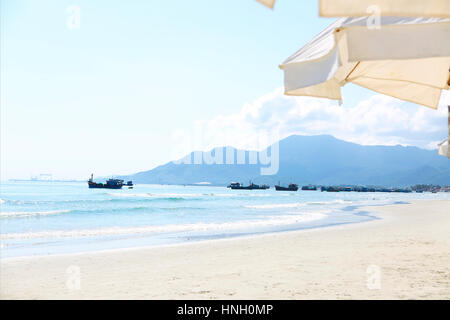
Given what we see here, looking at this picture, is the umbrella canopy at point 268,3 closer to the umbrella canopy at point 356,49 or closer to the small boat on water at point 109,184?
the umbrella canopy at point 356,49

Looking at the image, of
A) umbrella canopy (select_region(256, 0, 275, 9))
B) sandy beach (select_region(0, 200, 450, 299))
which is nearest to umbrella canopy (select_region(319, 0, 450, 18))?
umbrella canopy (select_region(256, 0, 275, 9))

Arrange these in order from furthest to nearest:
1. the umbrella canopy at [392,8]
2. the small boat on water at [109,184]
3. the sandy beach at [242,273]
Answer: the small boat on water at [109,184], the sandy beach at [242,273], the umbrella canopy at [392,8]

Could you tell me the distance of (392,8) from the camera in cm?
217

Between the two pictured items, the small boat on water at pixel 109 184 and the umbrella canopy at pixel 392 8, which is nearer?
the umbrella canopy at pixel 392 8

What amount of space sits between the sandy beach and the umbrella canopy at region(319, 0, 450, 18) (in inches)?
125

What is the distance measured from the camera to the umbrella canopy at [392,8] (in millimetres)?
2156

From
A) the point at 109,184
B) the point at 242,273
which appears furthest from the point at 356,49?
the point at 109,184

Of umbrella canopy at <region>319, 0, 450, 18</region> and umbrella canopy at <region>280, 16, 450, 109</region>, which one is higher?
umbrella canopy at <region>319, 0, 450, 18</region>

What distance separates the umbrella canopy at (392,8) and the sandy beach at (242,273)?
3173 millimetres

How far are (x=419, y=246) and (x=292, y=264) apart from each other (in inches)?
152

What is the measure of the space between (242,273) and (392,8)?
475 centimetres

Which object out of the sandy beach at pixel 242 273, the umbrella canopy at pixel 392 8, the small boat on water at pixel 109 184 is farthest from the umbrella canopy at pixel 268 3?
the small boat on water at pixel 109 184

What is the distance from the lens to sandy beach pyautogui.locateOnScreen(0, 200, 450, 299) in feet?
15.8

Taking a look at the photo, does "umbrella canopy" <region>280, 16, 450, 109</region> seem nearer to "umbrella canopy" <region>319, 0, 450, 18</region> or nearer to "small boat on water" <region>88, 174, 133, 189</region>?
"umbrella canopy" <region>319, 0, 450, 18</region>
